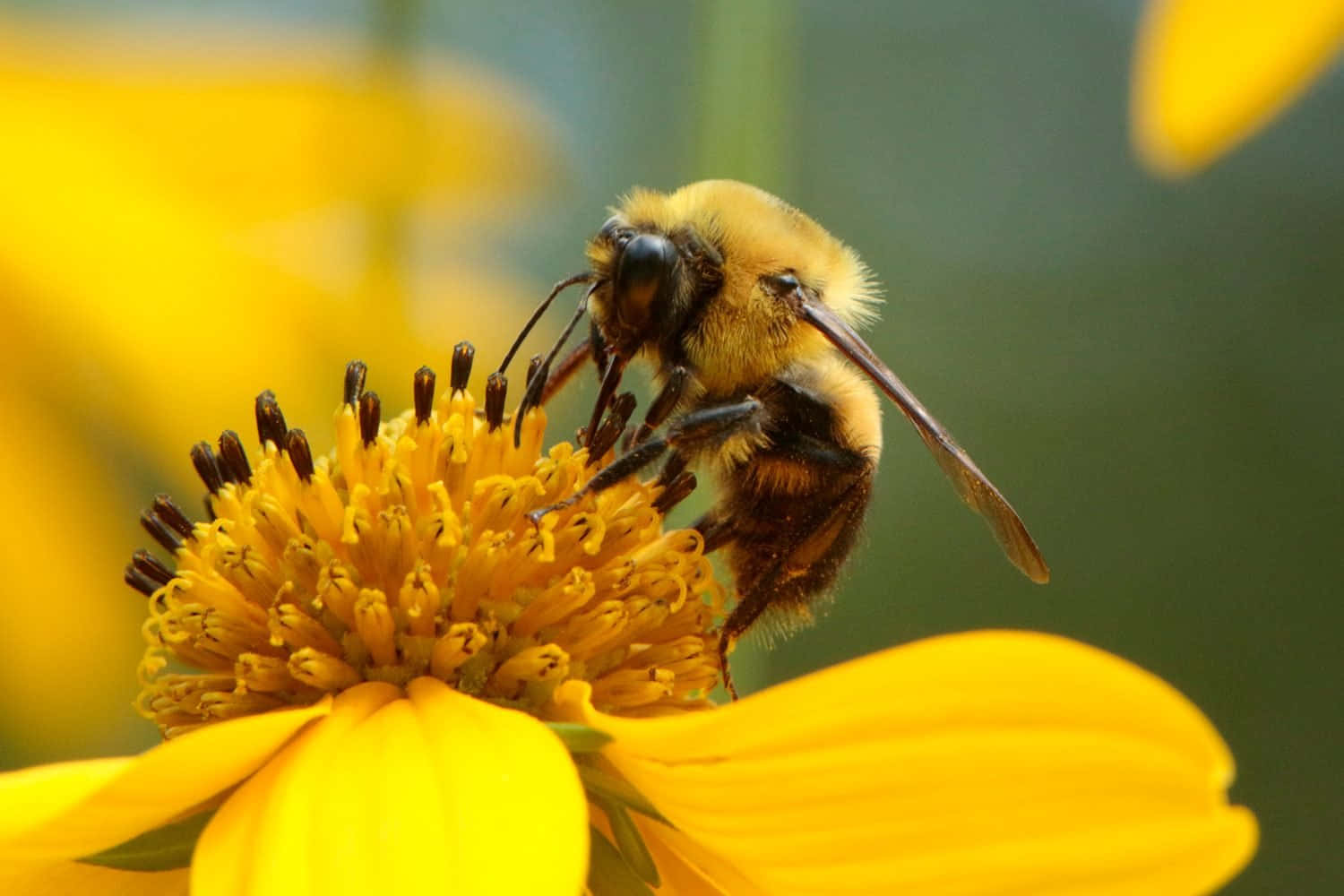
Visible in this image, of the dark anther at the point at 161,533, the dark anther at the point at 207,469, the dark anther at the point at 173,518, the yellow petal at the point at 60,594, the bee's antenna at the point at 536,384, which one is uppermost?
the bee's antenna at the point at 536,384

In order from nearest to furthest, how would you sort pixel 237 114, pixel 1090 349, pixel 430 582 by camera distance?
pixel 430 582
pixel 237 114
pixel 1090 349

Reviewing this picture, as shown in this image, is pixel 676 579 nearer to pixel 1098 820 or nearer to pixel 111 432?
pixel 1098 820

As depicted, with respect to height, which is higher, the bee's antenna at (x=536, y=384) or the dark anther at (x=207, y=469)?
the bee's antenna at (x=536, y=384)

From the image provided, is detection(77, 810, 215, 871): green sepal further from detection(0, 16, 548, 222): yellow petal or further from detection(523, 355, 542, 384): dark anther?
detection(0, 16, 548, 222): yellow petal

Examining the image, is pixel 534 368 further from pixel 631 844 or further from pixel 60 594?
pixel 60 594

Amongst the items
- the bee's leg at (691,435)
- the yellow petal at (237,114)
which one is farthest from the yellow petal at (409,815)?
the yellow petal at (237,114)

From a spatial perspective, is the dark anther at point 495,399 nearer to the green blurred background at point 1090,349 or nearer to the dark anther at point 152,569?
the dark anther at point 152,569

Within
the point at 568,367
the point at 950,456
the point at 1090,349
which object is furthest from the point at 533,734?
the point at 1090,349

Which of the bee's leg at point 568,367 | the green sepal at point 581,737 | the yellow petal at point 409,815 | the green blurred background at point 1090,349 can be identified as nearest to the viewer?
the yellow petal at point 409,815
